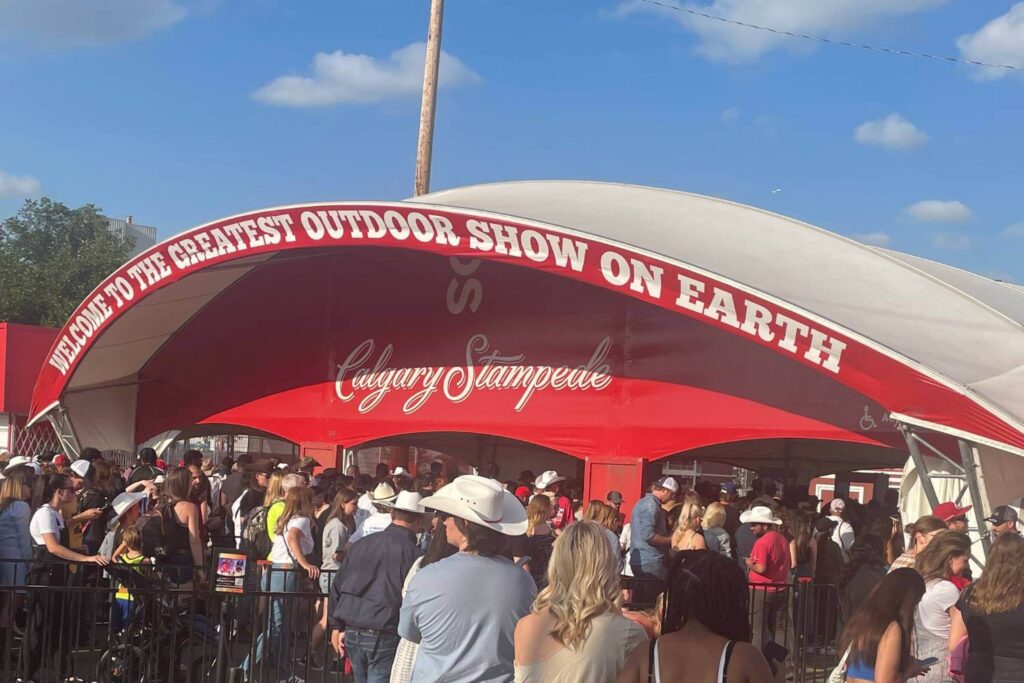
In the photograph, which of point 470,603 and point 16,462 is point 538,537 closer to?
point 16,462

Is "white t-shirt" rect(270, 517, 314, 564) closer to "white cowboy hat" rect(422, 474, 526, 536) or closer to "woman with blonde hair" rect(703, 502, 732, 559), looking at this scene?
"woman with blonde hair" rect(703, 502, 732, 559)

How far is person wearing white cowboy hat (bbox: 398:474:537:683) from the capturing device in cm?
480

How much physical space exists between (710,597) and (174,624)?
19.1ft

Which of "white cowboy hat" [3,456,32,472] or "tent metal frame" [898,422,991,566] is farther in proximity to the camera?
"tent metal frame" [898,422,991,566]

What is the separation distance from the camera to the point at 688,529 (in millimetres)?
10586

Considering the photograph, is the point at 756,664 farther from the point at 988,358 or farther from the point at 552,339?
the point at 552,339

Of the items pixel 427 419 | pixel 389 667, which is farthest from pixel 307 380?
pixel 389 667

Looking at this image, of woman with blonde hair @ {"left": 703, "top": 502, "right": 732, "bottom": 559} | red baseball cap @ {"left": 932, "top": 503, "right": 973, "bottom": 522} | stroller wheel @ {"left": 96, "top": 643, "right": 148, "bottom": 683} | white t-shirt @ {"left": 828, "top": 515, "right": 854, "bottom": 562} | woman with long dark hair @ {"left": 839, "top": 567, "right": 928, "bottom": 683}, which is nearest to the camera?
woman with long dark hair @ {"left": 839, "top": 567, "right": 928, "bottom": 683}

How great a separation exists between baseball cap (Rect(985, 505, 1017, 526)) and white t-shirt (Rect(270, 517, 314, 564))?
640 cm

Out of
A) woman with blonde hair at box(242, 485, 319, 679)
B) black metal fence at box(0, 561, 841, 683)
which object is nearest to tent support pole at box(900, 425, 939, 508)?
black metal fence at box(0, 561, 841, 683)

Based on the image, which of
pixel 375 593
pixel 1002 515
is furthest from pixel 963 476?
pixel 375 593

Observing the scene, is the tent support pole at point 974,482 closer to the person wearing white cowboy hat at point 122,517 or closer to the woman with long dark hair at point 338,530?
the woman with long dark hair at point 338,530

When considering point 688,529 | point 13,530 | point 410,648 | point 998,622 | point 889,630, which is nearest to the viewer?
point 889,630

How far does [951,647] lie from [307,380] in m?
15.9
